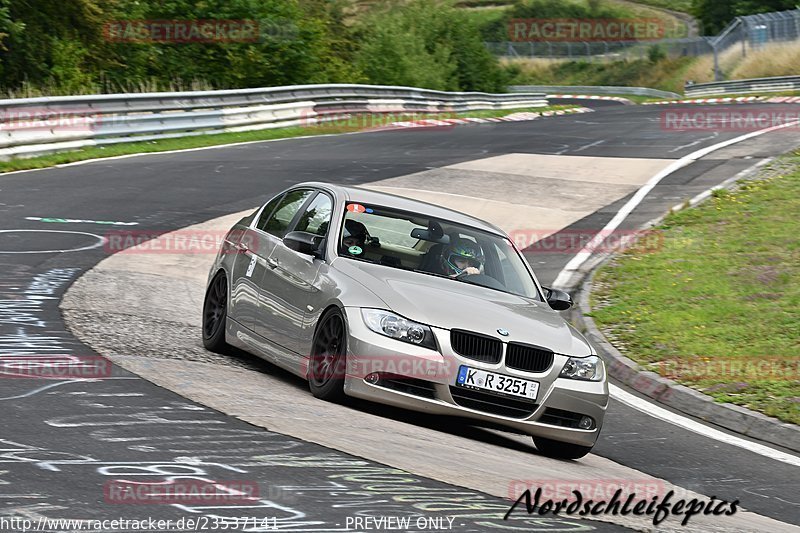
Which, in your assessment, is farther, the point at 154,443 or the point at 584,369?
the point at 584,369

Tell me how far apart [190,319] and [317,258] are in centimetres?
299

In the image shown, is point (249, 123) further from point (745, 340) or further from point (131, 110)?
point (745, 340)

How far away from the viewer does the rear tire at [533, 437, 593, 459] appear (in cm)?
841

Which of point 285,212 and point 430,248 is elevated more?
point 285,212

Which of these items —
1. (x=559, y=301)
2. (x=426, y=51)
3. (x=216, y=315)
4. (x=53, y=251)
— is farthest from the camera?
(x=426, y=51)

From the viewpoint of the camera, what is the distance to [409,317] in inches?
313

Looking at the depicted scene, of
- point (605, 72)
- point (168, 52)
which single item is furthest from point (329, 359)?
point (605, 72)

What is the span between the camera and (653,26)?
360 ft

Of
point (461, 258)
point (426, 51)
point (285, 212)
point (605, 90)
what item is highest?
point (426, 51)

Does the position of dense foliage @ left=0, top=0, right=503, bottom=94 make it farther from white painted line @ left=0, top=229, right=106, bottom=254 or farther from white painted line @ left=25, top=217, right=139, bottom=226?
white painted line @ left=0, top=229, right=106, bottom=254

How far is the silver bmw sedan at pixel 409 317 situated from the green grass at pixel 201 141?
13006 millimetres

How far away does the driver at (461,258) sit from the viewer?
917cm

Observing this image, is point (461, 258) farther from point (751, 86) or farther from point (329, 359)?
point (751, 86)

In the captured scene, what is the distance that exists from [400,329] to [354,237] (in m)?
1.50
